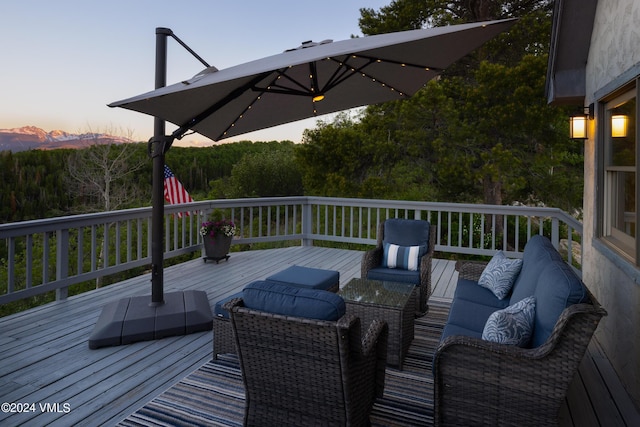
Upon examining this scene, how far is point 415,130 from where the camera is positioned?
31.9 feet

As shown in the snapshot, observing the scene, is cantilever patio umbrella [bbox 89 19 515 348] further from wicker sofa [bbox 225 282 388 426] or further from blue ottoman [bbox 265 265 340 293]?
wicker sofa [bbox 225 282 388 426]

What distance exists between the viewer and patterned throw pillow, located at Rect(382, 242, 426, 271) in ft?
14.0

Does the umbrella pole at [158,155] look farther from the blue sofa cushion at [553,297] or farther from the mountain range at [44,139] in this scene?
the mountain range at [44,139]

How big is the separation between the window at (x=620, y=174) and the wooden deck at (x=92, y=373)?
95 centimetres

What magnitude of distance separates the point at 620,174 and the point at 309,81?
8.75 feet

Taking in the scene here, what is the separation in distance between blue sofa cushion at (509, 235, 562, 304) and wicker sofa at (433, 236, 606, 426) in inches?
13.1

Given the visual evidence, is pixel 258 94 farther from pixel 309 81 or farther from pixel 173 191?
pixel 173 191

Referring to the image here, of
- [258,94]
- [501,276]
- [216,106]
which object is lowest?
[501,276]

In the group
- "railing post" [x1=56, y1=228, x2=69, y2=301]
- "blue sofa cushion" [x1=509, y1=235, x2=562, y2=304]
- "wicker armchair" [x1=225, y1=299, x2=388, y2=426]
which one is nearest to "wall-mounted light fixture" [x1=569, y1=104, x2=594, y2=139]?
"blue sofa cushion" [x1=509, y1=235, x2=562, y2=304]

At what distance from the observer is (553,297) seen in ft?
6.63

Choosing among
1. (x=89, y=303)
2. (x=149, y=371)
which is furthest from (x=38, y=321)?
(x=149, y=371)

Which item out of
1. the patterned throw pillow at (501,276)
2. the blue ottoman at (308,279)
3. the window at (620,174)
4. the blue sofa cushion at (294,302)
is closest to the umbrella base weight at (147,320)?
the blue ottoman at (308,279)

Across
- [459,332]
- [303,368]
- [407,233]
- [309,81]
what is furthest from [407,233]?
[303,368]

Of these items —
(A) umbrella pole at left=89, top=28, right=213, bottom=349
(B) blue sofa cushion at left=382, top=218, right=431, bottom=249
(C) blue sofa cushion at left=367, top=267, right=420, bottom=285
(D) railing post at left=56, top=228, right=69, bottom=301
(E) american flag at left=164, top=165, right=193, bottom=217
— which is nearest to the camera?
(A) umbrella pole at left=89, top=28, right=213, bottom=349
